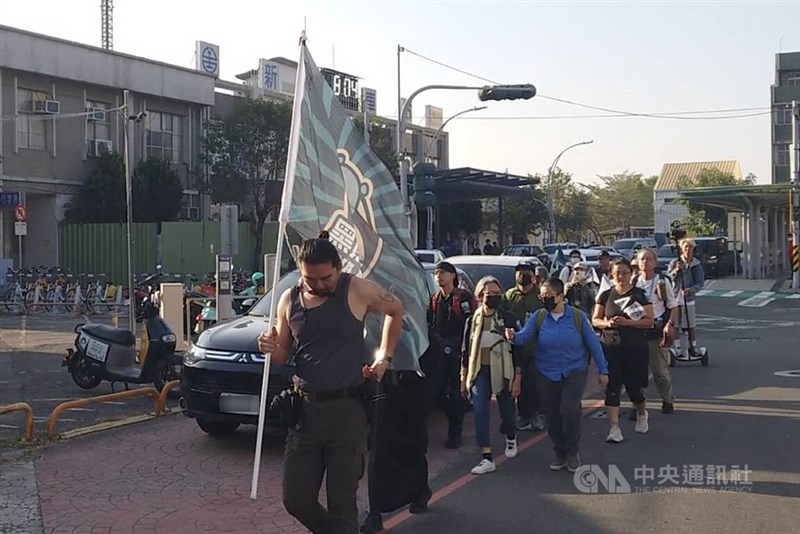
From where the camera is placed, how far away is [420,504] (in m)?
6.54

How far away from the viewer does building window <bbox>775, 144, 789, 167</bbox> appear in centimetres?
5984

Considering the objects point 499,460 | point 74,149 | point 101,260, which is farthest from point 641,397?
point 74,149

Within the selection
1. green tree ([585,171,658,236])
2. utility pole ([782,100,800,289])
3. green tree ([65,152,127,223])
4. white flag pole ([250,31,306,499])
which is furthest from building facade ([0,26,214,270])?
green tree ([585,171,658,236])

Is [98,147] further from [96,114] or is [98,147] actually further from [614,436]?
[614,436]

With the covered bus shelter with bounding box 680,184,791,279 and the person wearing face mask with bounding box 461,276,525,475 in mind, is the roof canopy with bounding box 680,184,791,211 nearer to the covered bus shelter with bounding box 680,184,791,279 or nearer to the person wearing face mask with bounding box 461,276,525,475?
the covered bus shelter with bounding box 680,184,791,279

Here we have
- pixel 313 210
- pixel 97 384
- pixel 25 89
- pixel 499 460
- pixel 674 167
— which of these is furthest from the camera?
pixel 674 167

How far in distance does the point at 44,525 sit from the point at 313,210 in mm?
2894

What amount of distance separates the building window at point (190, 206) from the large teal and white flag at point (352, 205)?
34110mm

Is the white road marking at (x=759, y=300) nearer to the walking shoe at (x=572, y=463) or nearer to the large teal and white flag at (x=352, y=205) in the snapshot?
the walking shoe at (x=572, y=463)

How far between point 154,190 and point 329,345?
32.4m

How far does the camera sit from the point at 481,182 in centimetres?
3378

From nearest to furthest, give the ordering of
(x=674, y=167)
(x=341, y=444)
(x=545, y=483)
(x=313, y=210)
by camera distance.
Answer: (x=341, y=444)
(x=313, y=210)
(x=545, y=483)
(x=674, y=167)

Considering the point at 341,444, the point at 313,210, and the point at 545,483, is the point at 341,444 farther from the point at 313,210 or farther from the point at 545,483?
the point at 545,483

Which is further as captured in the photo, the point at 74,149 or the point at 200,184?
the point at 200,184
